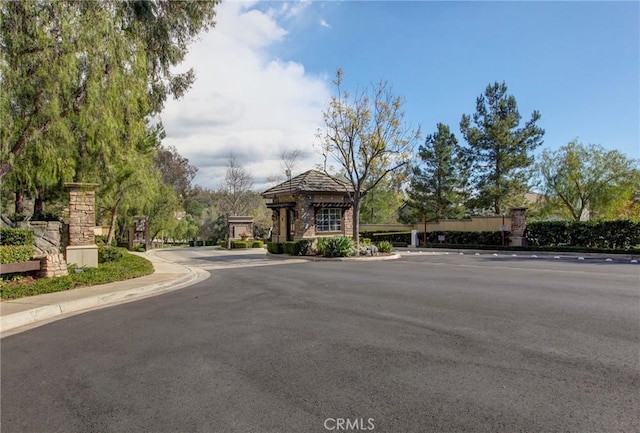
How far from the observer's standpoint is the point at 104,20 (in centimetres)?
1083

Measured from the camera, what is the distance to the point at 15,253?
10.5 metres

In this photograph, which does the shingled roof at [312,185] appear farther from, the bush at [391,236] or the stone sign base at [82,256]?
the stone sign base at [82,256]

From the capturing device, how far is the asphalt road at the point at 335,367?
131 inches

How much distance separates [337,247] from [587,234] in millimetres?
13538

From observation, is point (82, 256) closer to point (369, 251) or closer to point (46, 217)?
point (46, 217)

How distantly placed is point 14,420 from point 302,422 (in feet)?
8.15

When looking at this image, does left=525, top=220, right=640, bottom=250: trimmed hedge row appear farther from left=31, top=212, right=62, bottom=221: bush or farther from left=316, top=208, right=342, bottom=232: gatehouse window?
left=31, top=212, right=62, bottom=221: bush

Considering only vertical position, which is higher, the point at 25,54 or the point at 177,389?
the point at 25,54

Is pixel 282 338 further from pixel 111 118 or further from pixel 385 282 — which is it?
pixel 111 118

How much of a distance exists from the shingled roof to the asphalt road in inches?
590

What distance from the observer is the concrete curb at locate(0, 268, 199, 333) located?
6.88 meters

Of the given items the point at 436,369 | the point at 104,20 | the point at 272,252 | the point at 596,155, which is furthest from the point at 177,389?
the point at 596,155

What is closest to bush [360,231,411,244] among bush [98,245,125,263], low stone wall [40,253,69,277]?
bush [98,245,125,263]

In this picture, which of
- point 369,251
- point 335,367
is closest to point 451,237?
point 369,251
